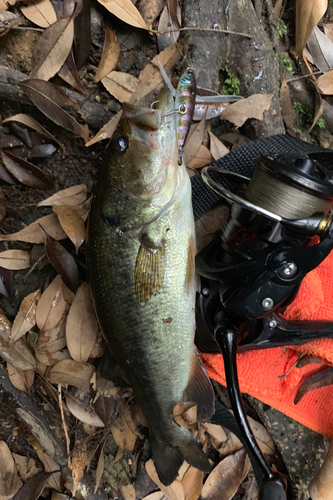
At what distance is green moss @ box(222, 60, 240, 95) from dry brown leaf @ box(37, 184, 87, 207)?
2.69 feet

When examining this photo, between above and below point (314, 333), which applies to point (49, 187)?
above

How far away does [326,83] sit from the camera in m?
1.70

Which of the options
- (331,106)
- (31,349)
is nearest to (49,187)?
(31,349)

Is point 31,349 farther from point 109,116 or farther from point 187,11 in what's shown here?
point 187,11

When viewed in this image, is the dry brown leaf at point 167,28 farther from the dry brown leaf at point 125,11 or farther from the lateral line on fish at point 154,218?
the lateral line on fish at point 154,218

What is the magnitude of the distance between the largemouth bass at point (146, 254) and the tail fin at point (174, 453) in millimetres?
197

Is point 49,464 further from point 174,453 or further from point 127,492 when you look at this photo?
point 174,453

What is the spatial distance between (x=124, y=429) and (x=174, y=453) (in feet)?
1.07

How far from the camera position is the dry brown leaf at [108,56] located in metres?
1.36

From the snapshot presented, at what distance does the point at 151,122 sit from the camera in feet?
3.43

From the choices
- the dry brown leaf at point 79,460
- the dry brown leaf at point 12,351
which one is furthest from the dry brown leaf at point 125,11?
the dry brown leaf at point 79,460

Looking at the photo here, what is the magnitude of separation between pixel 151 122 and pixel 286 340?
924mm

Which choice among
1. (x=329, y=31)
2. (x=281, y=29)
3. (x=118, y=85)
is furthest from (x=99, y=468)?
(x=329, y=31)

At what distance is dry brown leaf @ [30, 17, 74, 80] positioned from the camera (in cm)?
129
